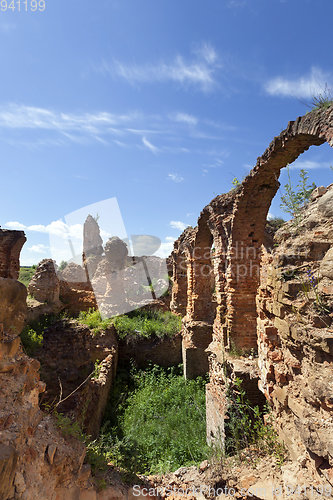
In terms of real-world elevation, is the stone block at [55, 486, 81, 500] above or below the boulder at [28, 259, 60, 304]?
below

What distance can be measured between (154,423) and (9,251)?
327 inches

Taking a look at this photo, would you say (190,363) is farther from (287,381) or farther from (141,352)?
(287,381)

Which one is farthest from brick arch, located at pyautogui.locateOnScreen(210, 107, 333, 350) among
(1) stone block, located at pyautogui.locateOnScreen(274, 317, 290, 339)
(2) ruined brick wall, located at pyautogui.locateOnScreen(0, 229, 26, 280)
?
(2) ruined brick wall, located at pyautogui.locateOnScreen(0, 229, 26, 280)

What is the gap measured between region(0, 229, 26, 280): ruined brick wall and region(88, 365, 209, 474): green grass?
596cm

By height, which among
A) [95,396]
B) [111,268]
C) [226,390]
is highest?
[111,268]

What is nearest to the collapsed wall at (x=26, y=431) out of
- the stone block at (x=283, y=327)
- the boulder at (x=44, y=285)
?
the stone block at (x=283, y=327)

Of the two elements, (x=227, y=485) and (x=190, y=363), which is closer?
(x=227, y=485)

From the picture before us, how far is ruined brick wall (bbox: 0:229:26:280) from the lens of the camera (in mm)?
10320

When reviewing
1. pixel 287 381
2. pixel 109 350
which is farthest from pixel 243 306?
pixel 109 350

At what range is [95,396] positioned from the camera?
5.85 metres

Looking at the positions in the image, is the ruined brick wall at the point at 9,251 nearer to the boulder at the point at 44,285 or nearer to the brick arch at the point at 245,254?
the boulder at the point at 44,285

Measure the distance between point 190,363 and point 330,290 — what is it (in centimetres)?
731

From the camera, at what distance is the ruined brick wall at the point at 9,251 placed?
1032 cm

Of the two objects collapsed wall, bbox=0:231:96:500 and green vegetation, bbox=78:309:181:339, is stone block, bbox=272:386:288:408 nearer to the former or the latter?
collapsed wall, bbox=0:231:96:500
